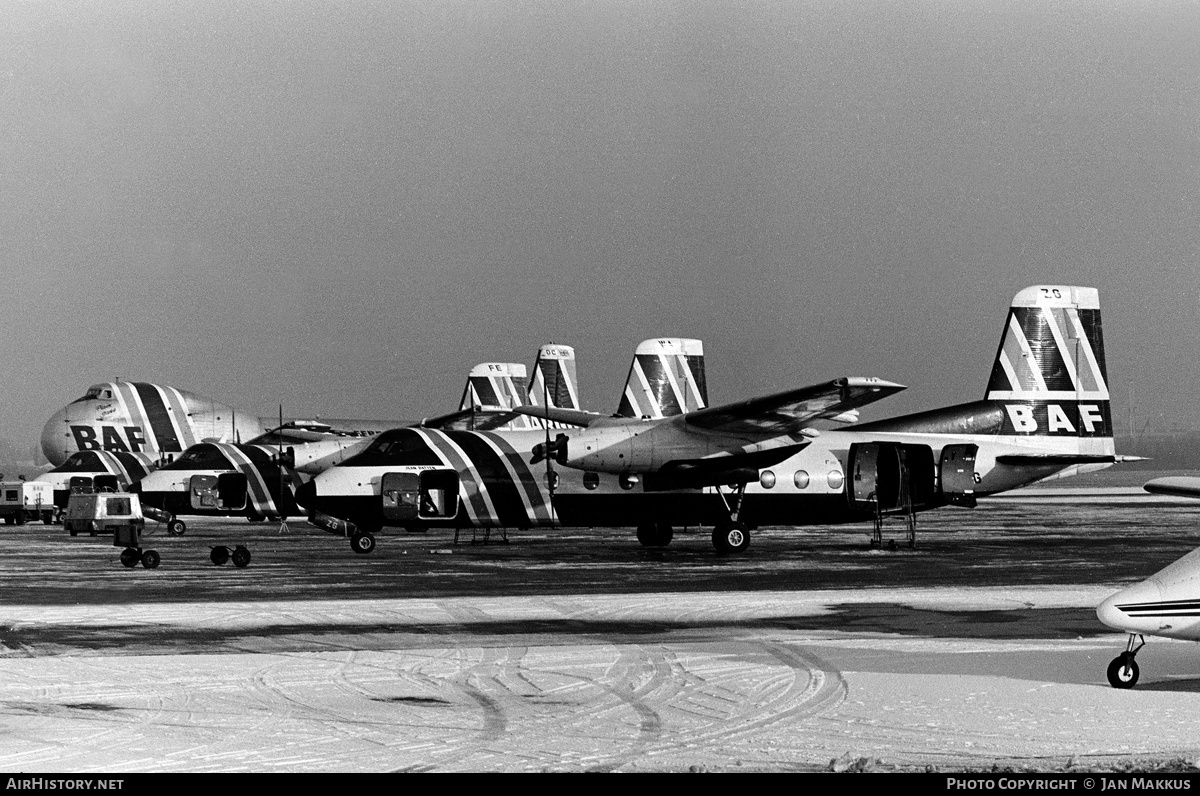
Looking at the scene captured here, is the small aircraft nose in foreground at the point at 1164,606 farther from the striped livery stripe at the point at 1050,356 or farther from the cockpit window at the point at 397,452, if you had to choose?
the striped livery stripe at the point at 1050,356

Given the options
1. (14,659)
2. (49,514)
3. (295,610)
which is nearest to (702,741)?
(14,659)

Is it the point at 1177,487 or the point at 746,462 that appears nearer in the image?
the point at 1177,487

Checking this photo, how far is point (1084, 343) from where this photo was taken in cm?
3488

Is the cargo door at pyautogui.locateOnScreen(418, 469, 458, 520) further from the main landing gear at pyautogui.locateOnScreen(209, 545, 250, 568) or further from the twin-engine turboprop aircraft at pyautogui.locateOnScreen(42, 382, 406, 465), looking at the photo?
the twin-engine turboprop aircraft at pyautogui.locateOnScreen(42, 382, 406, 465)

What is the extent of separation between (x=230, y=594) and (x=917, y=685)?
12.2 metres

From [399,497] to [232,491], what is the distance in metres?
8.57

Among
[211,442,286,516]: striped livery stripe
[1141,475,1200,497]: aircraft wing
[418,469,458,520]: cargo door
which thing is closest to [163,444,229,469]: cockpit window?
[211,442,286,516]: striped livery stripe

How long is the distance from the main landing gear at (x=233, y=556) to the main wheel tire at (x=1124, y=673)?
18768 millimetres

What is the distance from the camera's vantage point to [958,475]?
3222 centimetres

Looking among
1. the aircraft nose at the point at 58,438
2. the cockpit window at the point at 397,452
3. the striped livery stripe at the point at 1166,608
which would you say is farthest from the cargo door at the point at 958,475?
the aircraft nose at the point at 58,438

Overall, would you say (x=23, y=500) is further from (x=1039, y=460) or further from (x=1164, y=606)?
(x=1164, y=606)

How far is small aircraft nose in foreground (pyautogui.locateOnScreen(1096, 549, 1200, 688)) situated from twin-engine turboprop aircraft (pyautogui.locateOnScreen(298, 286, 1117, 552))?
17056 millimetres

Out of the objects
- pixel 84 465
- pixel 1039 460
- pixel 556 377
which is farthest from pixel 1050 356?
pixel 84 465
